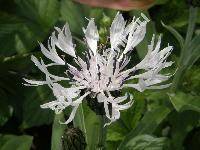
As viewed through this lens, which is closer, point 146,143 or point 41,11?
point 146,143

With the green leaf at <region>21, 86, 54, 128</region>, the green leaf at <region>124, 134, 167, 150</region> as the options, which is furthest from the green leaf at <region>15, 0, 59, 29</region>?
the green leaf at <region>124, 134, 167, 150</region>

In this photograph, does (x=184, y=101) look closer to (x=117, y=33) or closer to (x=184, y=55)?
(x=184, y=55)

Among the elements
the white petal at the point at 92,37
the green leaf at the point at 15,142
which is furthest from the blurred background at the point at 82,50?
the white petal at the point at 92,37

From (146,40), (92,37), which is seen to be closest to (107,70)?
(92,37)

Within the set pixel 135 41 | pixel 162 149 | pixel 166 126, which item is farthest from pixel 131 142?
pixel 166 126

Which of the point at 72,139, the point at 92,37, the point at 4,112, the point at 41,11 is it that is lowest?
the point at 72,139

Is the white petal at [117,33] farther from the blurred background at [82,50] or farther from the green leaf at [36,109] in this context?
the green leaf at [36,109]
